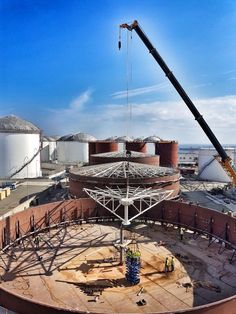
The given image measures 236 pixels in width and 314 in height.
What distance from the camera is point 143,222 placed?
99.1 ft

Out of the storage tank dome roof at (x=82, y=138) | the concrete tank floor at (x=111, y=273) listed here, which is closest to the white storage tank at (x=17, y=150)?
the storage tank dome roof at (x=82, y=138)

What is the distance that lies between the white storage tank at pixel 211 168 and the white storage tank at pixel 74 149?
A: 37.5 metres

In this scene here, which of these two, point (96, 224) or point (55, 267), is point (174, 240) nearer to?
point (96, 224)

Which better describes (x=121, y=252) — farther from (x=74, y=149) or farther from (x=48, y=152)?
(x=48, y=152)

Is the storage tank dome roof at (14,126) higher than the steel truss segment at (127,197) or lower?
higher

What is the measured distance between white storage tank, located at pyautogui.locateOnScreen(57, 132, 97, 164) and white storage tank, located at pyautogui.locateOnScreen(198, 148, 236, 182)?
123 ft

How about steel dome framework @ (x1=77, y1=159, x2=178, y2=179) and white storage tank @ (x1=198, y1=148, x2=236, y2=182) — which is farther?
white storage tank @ (x1=198, y1=148, x2=236, y2=182)

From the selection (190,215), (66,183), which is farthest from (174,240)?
(66,183)

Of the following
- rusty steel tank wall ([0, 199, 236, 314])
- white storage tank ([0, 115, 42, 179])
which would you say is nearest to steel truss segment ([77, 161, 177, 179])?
rusty steel tank wall ([0, 199, 236, 314])

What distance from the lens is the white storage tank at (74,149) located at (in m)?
91.9

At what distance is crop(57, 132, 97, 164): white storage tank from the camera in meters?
91.9

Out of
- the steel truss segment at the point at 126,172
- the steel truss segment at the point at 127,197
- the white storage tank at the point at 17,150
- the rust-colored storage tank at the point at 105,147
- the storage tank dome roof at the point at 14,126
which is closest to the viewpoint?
the steel truss segment at the point at 127,197

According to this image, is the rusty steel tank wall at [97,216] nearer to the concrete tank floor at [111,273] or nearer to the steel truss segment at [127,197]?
the concrete tank floor at [111,273]

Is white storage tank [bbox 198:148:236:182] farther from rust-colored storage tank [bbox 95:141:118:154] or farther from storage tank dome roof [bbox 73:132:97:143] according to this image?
storage tank dome roof [bbox 73:132:97:143]
